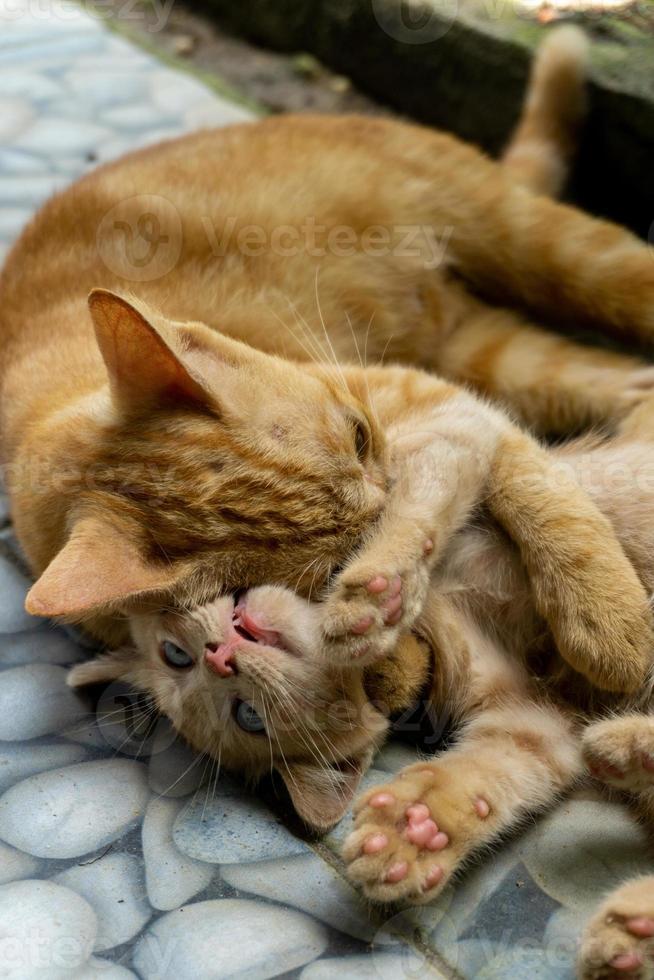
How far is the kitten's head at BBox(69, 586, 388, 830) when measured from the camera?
1.74 meters

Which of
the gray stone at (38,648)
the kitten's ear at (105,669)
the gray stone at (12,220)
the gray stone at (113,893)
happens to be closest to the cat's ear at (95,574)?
the kitten's ear at (105,669)

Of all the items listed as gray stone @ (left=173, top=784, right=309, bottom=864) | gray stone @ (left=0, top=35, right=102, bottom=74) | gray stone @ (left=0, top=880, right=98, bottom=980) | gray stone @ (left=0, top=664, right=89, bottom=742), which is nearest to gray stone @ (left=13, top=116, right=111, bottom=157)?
gray stone @ (left=0, top=35, right=102, bottom=74)

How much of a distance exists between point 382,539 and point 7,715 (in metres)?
0.81

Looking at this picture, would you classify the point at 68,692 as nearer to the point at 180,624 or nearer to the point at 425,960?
the point at 180,624

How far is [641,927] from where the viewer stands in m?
1.40

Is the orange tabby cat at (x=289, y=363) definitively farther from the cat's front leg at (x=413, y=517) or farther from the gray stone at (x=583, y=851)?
the gray stone at (x=583, y=851)

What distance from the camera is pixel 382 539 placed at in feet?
5.96

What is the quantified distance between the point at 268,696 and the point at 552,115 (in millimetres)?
2103

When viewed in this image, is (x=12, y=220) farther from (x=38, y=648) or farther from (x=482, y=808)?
(x=482, y=808)

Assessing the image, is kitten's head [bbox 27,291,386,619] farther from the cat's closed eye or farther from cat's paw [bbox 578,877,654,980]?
cat's paw [bbox 578,877,654,980]

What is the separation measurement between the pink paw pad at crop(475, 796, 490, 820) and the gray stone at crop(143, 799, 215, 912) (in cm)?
44

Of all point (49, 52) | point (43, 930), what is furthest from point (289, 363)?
point (49, 52)

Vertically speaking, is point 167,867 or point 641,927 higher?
point 641,927

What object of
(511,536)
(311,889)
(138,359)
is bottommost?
(311,889)
